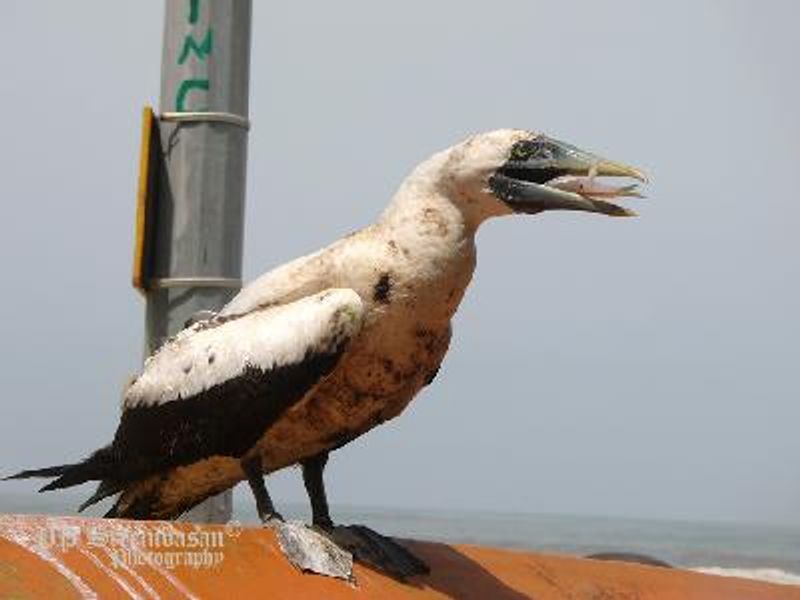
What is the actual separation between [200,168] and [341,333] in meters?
1.78

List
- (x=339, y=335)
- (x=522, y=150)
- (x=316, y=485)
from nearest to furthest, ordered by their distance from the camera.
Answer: (x=339, y=335) → (x=522, y=150) → (x=316, y=485)

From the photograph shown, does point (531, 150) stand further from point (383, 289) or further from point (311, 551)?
point (311, 551)

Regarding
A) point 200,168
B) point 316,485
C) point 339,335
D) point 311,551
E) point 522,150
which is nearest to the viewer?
point 339,335

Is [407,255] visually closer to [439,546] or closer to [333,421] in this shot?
[333,421]

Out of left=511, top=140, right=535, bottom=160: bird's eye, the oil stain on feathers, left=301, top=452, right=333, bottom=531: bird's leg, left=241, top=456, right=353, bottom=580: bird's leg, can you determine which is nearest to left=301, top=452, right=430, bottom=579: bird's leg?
left=301, top=452, right=333, bottom=531: bird's leg

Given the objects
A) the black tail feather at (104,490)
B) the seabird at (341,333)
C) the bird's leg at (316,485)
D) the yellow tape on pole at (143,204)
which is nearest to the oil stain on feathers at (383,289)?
the seabird at (341,333)

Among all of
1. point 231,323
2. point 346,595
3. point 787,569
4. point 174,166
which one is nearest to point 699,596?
point 346,595

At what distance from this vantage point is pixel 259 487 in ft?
14.3

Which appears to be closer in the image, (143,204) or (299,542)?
(299,542)

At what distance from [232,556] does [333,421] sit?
20.9 inches

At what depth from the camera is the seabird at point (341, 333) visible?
163 inches

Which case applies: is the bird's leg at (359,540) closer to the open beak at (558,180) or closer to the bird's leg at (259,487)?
the bird's leg at (259,487)

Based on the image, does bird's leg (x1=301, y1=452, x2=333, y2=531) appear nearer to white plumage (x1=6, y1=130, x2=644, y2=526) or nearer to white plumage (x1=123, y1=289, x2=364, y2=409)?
white plumage (x1=6, y1=130, x2=644, y2=526)

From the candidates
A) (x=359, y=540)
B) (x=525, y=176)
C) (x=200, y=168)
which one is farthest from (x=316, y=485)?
(x=200, y=168)
